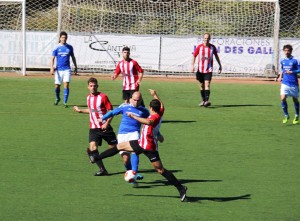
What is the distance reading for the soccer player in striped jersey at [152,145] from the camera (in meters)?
13.3

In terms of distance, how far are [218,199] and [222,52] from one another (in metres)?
23.0

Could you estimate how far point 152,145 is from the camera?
13.6 m

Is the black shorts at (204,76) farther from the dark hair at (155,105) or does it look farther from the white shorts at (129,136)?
the dark hair at (155,105)

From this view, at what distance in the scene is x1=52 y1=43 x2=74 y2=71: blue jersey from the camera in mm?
25062

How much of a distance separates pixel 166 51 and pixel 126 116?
863 inches

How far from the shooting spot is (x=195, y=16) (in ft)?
126

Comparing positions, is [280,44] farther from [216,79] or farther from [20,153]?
[20,153]

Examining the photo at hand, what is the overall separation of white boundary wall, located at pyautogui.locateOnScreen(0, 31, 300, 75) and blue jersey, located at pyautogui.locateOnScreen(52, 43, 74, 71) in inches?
440

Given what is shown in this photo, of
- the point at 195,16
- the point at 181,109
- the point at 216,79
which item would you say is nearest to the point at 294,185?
the point at 181,109

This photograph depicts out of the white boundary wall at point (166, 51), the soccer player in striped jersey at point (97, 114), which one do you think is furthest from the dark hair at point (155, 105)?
the white boundary wall at point (166, 51)

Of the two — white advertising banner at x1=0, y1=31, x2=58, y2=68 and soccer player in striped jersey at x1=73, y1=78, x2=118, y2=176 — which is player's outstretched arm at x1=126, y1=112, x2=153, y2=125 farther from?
white advertising banner at x1=0, y1=31, x2=58, y2=68

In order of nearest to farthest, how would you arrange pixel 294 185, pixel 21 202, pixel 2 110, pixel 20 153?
1. pixel 21 202
2. pixel 294 185
3. pixel 20 153
4. pixel 2 110

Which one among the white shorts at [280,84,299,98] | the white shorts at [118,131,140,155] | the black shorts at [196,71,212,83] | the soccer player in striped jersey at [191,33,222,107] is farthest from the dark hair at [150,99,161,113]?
the black shorts at [196,71,212,83]

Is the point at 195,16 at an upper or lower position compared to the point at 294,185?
upper
